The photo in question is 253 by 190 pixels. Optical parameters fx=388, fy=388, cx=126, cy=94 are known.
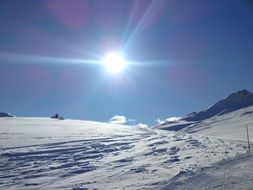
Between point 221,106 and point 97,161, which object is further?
point 221,106

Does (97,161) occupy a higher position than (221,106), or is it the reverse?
(221,106)

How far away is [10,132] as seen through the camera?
40.7 m

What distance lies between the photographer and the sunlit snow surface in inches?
722

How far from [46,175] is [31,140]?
1462 centimetres

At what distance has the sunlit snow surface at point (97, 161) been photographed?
18328 millimetres

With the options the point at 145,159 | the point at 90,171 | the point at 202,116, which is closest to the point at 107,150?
the point at 145,159

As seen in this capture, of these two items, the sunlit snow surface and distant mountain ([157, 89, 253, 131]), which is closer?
Result: the sunlit snow surface

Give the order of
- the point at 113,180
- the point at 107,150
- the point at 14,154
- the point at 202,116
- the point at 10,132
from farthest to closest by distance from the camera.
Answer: the point at 202,116
the point at 10,132
the point at 107,150
the point at 14,154
the point at 113,180

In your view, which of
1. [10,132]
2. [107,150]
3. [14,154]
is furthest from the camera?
[10,132]

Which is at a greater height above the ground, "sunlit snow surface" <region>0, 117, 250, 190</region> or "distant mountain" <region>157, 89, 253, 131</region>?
"distant mountain" <region>157, 89, 253, 131</region>

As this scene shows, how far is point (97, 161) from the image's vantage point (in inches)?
994

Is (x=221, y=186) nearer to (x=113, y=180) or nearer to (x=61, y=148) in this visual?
(x=113, y=180)

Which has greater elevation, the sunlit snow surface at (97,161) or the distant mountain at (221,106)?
the distant mountain at (221,106)

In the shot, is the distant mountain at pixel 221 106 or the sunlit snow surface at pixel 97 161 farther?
the distant mountain at pixel 221 106
